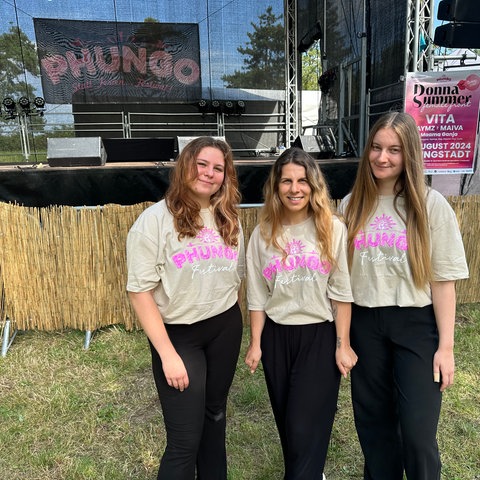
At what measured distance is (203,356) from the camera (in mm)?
1544

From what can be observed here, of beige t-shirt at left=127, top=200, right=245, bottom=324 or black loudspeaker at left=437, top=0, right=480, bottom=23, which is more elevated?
black loudspeaker at left=437, top=0, right=480, bottom=23

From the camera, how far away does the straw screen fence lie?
3203mm

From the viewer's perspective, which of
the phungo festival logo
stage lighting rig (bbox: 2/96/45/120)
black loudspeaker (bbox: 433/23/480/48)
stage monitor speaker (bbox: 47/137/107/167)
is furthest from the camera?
stage lighting rig (bbox: 2/96/45/120)

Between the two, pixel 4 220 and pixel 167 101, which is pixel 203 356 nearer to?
pixel 4 220

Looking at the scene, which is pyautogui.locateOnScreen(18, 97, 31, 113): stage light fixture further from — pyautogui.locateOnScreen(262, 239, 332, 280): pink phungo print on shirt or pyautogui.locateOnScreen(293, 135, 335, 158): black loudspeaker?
pyautogui.locateOnScreen(262, 239, 332, 280): pink phungo print on shirt

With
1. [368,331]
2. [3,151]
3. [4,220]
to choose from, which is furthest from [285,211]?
[3,151]

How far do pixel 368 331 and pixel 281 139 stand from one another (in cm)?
1009

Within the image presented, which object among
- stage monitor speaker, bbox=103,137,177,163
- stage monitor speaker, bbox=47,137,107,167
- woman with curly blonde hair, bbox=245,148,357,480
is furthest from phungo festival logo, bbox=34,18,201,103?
woman with curly blonde hair, bbox=245,148,357,480

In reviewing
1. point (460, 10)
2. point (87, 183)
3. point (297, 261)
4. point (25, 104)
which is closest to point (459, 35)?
point (460, 10)

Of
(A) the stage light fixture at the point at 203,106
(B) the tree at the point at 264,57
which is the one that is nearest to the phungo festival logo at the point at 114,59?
(A) the stage light fixture at the point at 203,106

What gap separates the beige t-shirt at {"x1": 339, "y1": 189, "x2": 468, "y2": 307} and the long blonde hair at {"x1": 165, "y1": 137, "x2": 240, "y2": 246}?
50 centimetres

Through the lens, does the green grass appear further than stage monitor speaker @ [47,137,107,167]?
No

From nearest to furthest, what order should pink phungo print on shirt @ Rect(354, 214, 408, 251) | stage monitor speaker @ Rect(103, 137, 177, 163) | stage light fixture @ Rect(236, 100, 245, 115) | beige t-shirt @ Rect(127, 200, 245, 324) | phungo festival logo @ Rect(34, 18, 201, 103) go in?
beige t-shirt @ Rect(127, 200, 245, 324)
pink phungo print on shirt @ Rect(354, 214, 408, 251)
stage monitor speaker @ Rect(103, 137, 177, 163)
phungo festival logo @ Rect(34, 18, 201, 103)
stage light fixture @ Rect(236, 100, 245, 115)

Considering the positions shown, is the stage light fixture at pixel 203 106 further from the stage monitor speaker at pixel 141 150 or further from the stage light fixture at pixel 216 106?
the stage monitor speaker at pixel 141 150
